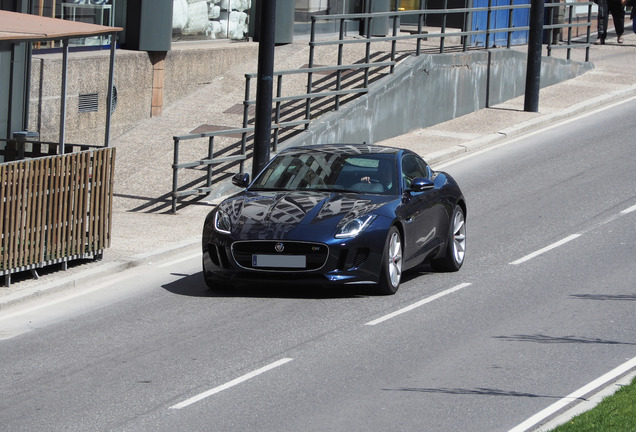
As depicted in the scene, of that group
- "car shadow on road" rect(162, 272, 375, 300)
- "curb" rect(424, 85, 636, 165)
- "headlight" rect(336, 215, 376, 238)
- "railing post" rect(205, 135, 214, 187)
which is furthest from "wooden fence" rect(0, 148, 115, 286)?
"curb" rect(424, 85, 636, 165)

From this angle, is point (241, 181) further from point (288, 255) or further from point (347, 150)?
point (288, 255)

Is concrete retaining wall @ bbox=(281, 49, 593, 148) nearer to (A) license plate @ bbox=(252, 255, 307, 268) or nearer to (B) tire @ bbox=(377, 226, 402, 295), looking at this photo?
(B) tire @ bbox=(377, 226, 402, 295)

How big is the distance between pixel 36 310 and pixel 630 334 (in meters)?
5.41

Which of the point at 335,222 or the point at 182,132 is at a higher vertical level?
the point at 182,132

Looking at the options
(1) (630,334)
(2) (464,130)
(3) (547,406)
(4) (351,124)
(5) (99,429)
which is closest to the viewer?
(5) (99,429)

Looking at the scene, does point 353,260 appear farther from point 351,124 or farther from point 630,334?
point 351,124

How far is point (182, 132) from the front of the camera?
21750 millimetres

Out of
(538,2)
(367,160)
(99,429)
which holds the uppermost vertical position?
(538,2)

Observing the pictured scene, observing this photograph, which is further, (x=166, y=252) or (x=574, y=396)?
(x=166, y=252)

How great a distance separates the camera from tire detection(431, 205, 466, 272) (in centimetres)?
1409

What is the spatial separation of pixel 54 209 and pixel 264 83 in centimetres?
462

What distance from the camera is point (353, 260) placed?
484 inches

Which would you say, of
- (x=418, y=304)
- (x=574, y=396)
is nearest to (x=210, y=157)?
(x=418, y=304)

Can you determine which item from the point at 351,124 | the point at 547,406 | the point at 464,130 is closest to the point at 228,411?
the point at 547,406
